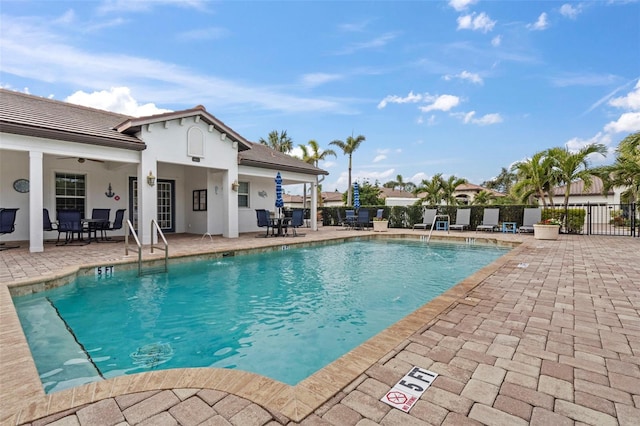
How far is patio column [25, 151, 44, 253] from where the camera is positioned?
308 inches

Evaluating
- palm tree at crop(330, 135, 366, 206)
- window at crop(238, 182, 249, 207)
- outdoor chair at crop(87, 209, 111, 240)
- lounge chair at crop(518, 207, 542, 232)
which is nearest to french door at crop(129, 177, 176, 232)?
outdoor chair at crop(87, 209, 111, 240)

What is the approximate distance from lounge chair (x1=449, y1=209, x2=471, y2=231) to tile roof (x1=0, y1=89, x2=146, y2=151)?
1364cm

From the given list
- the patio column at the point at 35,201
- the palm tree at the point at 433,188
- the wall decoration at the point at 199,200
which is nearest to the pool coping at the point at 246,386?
the patio column at the point at 35,201

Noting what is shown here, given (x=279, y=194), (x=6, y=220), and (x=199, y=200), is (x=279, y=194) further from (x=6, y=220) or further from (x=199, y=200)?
(x=6, y=220)

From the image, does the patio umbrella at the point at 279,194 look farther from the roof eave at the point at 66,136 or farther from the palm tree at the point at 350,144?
the palm tree at the point at 350,144

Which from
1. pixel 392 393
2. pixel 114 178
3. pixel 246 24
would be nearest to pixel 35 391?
pixel 392 393

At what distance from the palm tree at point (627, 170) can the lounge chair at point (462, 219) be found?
5.19 metres

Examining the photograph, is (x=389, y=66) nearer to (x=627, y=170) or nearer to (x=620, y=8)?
(x=620, y=8)

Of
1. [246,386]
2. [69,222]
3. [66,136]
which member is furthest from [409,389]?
[69,222]

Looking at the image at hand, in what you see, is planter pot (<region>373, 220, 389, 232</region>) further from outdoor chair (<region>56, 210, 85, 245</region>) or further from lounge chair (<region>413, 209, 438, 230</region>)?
outdoor chair (<region>56, 210, 85, 245</region>)

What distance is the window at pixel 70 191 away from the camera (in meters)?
10.5

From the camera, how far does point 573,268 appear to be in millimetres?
6332

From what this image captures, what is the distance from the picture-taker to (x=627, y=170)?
12.2m

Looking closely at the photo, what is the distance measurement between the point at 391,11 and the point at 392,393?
14052 millimetres
